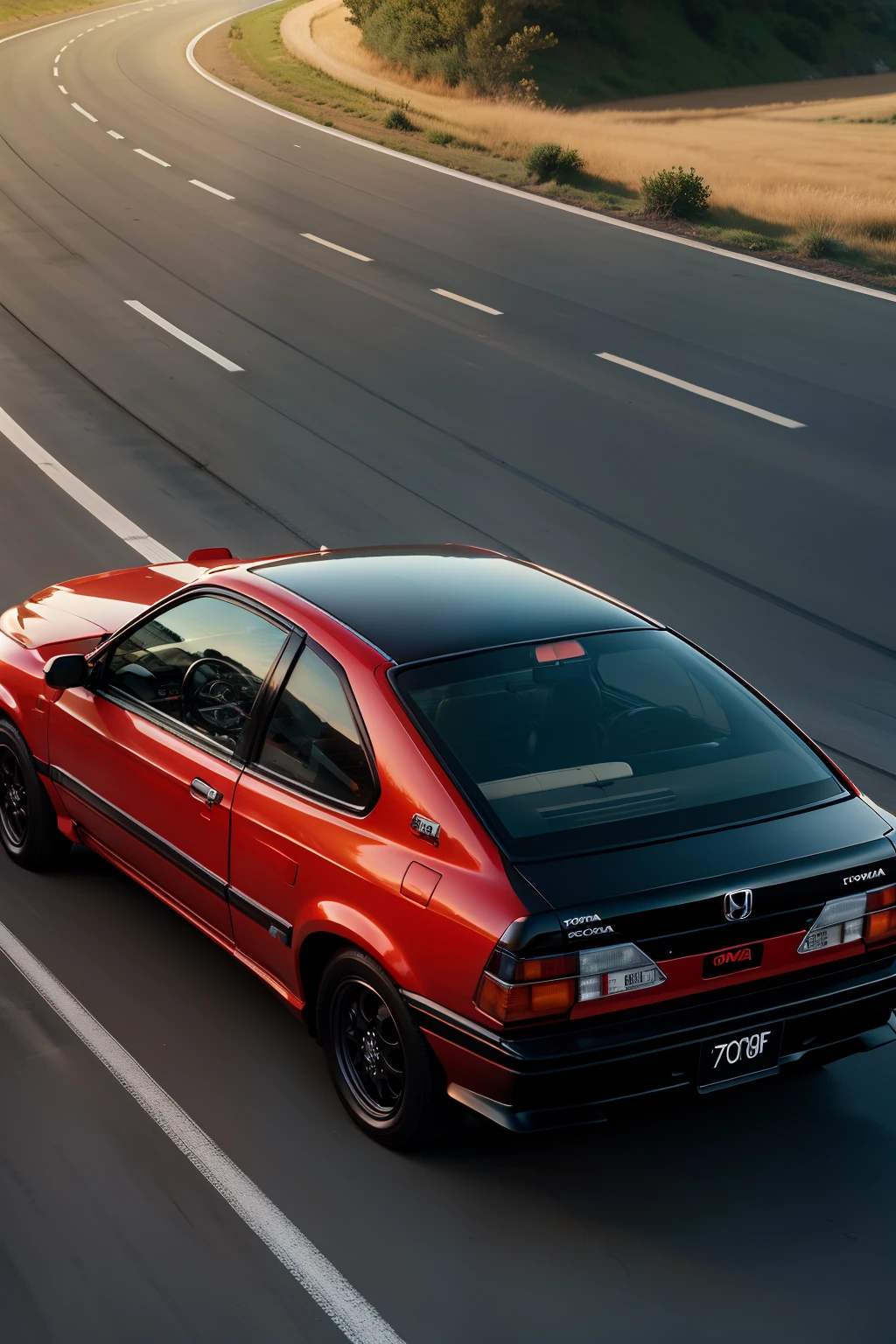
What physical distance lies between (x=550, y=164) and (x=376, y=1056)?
24.4m

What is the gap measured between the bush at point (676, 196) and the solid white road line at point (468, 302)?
597 centimetres

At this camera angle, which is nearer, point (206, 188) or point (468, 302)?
point (468, 302)

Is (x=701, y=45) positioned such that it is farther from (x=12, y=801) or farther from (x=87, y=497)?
(x=12, y=801)

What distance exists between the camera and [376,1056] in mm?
4223

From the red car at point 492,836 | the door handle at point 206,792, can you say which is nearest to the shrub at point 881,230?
the red car at point 492,836

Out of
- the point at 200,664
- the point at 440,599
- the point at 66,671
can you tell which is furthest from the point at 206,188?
the point at 440,599

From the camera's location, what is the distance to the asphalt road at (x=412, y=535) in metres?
3.71

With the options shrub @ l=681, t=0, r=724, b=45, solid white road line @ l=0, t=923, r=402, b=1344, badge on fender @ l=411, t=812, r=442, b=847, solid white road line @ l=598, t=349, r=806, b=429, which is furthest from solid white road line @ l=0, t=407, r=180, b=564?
shrub @ l=681, t=0, r=724, b=45

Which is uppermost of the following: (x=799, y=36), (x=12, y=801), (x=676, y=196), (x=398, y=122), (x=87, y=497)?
(x=799, y=36)

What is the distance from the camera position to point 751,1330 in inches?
138

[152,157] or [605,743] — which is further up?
[605,743]

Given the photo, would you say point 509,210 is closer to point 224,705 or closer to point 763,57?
point 224,705

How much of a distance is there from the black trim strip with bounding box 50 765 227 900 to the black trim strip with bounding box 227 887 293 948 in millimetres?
74

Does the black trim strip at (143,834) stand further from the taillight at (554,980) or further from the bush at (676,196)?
the bush at (676,196)
